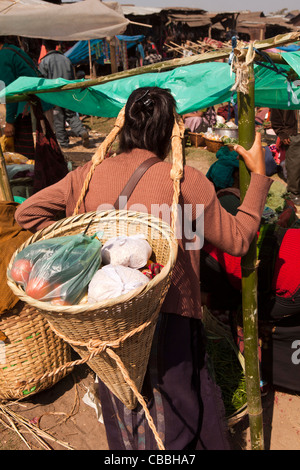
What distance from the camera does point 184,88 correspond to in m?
2.80

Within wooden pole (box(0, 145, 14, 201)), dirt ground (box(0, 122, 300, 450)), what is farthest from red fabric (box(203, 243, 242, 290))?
wooden pole (box(0, 145, 14, 201))

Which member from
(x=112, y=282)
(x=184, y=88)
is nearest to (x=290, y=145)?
(x=184, y=88)

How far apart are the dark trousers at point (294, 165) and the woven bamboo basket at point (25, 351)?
513cm

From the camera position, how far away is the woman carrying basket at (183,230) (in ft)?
4.66

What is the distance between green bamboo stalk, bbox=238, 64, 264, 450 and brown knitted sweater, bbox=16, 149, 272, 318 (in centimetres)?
22

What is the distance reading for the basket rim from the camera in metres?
0.99

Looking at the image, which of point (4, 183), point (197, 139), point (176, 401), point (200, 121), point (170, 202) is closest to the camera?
point (170, 202)

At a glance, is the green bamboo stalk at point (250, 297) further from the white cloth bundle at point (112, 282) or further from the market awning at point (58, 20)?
the market awning at point (58, 20)

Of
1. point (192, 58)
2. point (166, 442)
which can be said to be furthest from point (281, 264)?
point (192, 58)

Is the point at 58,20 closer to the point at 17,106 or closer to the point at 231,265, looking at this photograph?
the point at 17,106

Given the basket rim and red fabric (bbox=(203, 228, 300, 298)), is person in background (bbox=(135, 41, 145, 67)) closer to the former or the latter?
red fabric (bbox=(203, 228, 300, 298))

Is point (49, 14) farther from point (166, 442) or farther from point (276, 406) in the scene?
point (276, 406)

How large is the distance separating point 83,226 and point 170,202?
37 cm

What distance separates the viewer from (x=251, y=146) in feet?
5.23
